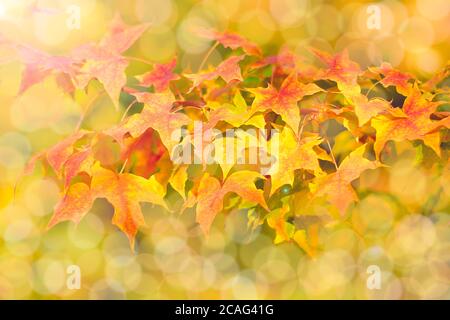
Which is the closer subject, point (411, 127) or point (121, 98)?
point (411, 127)

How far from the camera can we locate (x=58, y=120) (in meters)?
0.91

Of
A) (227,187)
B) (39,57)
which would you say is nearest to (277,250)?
(227,187)

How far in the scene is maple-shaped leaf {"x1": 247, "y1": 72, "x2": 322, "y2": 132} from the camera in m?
0.68

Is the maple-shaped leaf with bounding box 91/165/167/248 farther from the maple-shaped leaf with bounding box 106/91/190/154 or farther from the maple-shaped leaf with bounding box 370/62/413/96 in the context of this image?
the maple-shaped leaf with bounding box 370/62/413/96

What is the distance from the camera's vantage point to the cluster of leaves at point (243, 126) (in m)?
0.69

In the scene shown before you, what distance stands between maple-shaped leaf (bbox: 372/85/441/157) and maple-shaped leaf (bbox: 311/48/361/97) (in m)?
0.06

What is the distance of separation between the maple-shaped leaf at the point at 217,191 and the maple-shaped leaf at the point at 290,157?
26 mm

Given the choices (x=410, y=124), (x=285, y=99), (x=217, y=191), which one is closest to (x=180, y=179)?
(x=217, y=191)

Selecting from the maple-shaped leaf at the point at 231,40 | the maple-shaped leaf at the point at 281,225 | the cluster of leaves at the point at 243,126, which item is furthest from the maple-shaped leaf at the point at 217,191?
the maple-shaped leaf at the point at 231,40

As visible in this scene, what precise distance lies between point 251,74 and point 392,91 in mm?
224

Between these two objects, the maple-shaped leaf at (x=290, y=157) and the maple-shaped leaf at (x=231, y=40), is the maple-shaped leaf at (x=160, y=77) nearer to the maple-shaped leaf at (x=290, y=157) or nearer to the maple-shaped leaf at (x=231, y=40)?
the maple-shaped leaf at (x=231, y=40)

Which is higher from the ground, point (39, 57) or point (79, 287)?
point (39, 57)

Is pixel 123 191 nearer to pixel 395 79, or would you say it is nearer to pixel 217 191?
pixel 217 191

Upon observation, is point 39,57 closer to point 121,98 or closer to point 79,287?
point 121,98
